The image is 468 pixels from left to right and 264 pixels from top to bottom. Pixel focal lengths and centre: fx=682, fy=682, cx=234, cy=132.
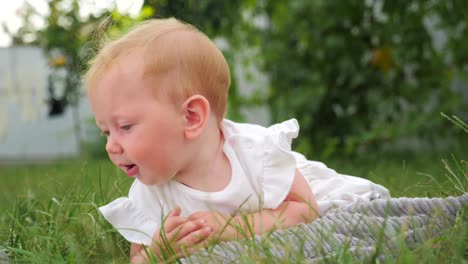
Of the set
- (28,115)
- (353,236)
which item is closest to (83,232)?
(353,236)

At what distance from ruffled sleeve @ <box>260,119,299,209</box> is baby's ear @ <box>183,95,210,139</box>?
0.19 m

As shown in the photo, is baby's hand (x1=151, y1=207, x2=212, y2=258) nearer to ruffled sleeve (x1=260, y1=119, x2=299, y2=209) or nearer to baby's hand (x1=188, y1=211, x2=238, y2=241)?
baby's hand (x1=188, y1=211, x2=238, y2=241)

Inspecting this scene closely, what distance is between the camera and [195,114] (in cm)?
158

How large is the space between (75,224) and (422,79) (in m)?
3.22

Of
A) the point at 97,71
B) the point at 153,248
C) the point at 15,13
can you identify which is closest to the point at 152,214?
the point at 153,248

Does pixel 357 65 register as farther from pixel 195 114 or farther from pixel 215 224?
pixel 215 224

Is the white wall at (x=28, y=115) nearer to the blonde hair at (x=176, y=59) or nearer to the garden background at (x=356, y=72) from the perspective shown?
the garden background at (x=356, y=72)

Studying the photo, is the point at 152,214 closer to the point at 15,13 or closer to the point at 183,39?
the point at 183,39

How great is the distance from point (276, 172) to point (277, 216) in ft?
0.46

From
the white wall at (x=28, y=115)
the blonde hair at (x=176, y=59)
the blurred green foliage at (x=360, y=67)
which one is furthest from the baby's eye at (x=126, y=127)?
the white wall at (x=28, y=115)

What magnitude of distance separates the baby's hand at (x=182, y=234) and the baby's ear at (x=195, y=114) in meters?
0.20

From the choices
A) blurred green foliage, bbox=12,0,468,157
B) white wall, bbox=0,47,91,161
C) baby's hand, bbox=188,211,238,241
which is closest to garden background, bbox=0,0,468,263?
blurred green foliage, bbox=12,0,468,157

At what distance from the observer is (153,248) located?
4.82ft

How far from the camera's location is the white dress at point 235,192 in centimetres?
161
